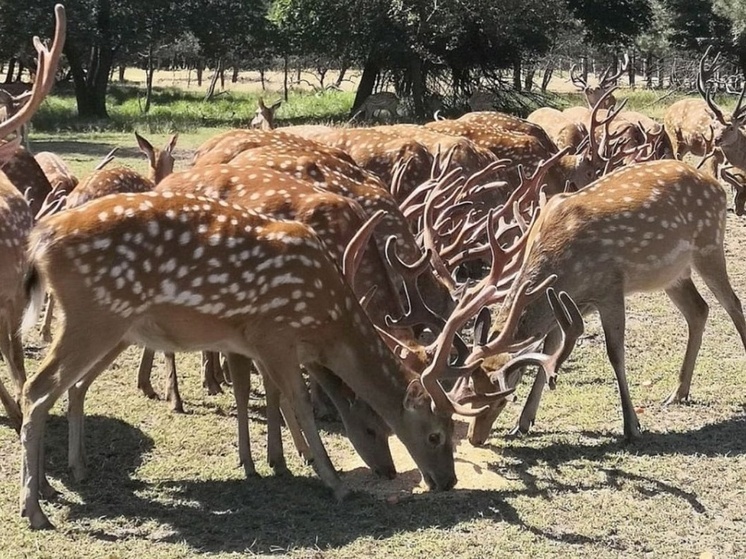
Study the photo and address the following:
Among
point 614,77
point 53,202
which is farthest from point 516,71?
point 53,202

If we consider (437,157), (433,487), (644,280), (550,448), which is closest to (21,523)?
(433,487)

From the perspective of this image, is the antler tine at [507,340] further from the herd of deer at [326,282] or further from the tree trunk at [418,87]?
the tree trunk at [418,87]

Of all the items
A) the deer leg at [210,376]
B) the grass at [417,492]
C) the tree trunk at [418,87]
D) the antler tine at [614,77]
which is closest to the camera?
the grass at [417,492]

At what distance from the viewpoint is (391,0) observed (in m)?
24.9

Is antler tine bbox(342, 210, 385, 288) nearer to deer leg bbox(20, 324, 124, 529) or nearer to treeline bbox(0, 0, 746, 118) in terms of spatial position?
deer leg bbox(20, 324, 124, 529)

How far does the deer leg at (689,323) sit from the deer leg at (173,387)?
3026mm

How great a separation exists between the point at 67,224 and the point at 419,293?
230cm

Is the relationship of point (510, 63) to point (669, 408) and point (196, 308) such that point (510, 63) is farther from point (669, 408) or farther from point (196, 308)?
point (196, 308)

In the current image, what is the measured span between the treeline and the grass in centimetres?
1913

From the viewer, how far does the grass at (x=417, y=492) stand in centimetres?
435

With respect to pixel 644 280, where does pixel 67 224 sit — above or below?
above

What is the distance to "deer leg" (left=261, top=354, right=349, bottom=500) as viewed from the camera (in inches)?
190

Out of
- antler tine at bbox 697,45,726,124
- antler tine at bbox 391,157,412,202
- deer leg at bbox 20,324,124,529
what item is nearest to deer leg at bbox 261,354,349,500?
deer leg at bbox 20,324,124,529

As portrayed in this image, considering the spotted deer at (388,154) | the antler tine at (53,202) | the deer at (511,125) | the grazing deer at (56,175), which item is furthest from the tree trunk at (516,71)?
the antler tine at (53,202)
